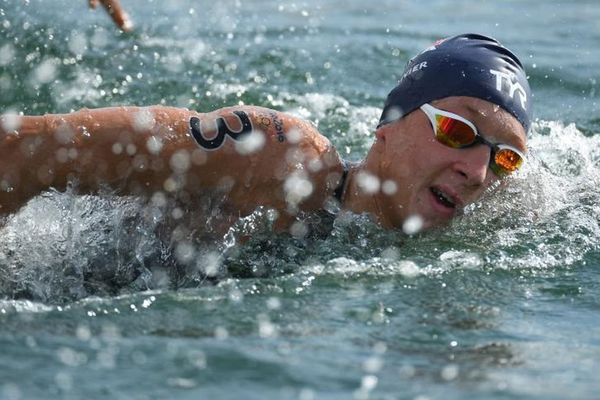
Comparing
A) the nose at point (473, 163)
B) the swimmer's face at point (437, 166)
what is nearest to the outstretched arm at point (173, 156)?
the swimmer's face at point (437, 166)

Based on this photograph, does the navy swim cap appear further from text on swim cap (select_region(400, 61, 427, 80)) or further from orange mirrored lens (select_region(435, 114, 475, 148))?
orange mirrored lens (select_region(435, 114, 475, 148))

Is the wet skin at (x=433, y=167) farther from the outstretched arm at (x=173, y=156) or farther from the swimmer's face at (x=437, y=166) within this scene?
the outstretched arm at (x=173, y=156)

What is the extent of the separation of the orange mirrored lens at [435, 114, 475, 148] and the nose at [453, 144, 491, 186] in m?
0.04

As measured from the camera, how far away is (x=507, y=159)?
540 centimetres

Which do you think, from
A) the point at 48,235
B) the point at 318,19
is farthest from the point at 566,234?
the point at 318,19

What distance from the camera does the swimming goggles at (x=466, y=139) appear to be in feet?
17.5

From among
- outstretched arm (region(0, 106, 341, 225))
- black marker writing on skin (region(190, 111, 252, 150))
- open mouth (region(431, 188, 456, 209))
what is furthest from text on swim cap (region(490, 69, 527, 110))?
black marker writing on skin (region(190, 111, 252, 150))

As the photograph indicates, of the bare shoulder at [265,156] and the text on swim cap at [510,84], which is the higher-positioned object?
the text on swim cap at [510,84]

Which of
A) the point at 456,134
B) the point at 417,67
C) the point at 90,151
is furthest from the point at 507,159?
the point at 90,151

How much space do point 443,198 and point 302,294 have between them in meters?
1.06

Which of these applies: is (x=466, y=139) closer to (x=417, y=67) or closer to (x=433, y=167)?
(x=433, y=167)

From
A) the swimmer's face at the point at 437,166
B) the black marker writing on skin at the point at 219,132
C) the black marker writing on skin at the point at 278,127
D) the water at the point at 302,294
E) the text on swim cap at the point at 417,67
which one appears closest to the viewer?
the water at the point at 302,294

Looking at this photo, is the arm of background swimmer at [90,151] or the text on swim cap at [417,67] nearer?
the arm of background swimmer at [90,151]

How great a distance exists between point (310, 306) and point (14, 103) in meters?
4.59
